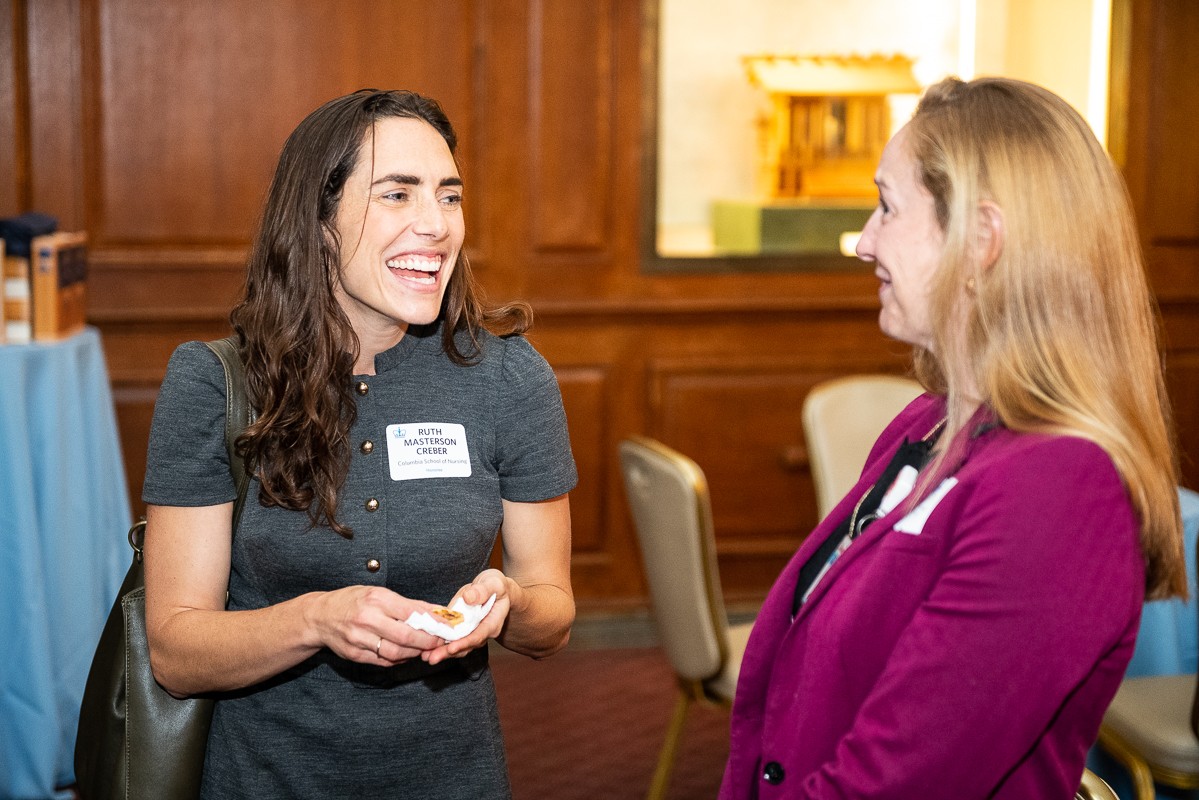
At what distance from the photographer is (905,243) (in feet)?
4.29

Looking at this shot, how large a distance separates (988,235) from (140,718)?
115 centimetres

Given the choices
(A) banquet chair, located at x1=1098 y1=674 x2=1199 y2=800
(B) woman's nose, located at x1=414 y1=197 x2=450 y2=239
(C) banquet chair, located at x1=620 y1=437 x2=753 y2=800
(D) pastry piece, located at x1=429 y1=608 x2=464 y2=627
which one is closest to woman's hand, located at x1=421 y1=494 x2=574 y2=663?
(D) pastry piece, located at x1=429 y1=608 x2=464 y2=627

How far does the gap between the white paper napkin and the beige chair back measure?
1278mm

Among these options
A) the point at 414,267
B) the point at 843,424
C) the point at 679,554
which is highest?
the point at 414,267

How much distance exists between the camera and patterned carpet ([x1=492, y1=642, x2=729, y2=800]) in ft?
11.6

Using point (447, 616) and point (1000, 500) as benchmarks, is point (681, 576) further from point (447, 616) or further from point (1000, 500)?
point (1000, 500)

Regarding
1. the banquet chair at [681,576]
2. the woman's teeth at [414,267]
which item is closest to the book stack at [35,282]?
the banquet chair at [681,576]

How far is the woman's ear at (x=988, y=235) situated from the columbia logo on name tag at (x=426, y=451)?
704 millimetres

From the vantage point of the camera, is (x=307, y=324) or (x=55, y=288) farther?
(x=55, y=288)

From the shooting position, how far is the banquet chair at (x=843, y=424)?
3584 mm

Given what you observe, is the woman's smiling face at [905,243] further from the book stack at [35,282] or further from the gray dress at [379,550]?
the book stack at [35,282]

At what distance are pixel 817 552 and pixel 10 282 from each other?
2791 mm

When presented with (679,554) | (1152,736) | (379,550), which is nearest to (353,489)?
(379,550)

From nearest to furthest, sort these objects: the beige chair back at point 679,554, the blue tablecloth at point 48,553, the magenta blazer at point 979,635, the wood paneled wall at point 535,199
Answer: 1. the magenta blazer at point 979,635
2. the beige chair back at point 679,554
3. the blue tablecloth at point 48,553
4. the wood paneled wall at point 535,199
